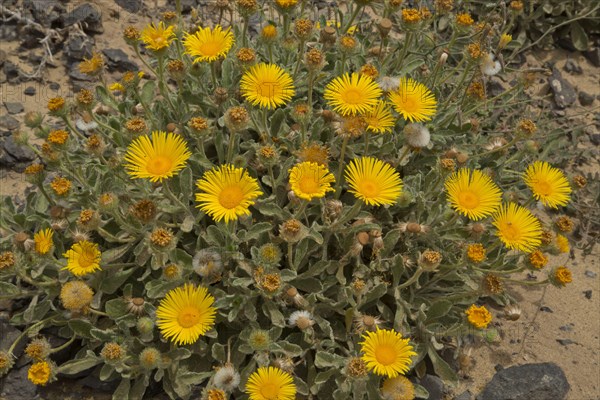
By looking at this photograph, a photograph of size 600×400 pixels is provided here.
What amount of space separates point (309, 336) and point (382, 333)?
1.83 feet

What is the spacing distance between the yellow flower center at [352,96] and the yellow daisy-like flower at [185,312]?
147 centimetres

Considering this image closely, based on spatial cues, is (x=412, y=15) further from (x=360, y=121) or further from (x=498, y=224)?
(x=498, y=224)

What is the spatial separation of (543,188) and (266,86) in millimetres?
1934

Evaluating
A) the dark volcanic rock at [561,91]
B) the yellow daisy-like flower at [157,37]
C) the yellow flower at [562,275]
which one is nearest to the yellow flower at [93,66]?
the yellow daisy-like flower at [157,37]

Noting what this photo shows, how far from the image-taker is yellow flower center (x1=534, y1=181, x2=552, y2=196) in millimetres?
3844

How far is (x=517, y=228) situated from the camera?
144 inches

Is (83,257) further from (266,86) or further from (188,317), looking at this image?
(266,86)

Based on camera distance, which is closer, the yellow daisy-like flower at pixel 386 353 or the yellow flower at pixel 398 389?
the yellow daisy-like flower at pixel 386 353

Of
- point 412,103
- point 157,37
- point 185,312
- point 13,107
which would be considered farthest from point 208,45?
point 13,107

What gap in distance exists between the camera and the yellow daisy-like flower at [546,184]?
384 centimetres

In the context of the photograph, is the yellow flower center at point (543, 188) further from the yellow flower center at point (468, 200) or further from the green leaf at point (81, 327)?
the green leaf at point (81, 327)

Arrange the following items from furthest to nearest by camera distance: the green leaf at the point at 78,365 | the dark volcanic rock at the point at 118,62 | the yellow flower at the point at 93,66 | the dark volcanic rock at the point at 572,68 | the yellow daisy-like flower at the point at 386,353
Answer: the dark volcanic rock at the point at 572,68 → the dark volcanic rock at the point at 118,62 → the yellow flower at the point at 93,66 → the green leaf at the point at 78,365 → the yellow daisy-like flower at the point at 386,353

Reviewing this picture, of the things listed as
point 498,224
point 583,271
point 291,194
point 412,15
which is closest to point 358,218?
point 291,194

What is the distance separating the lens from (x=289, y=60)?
470 centimetres
